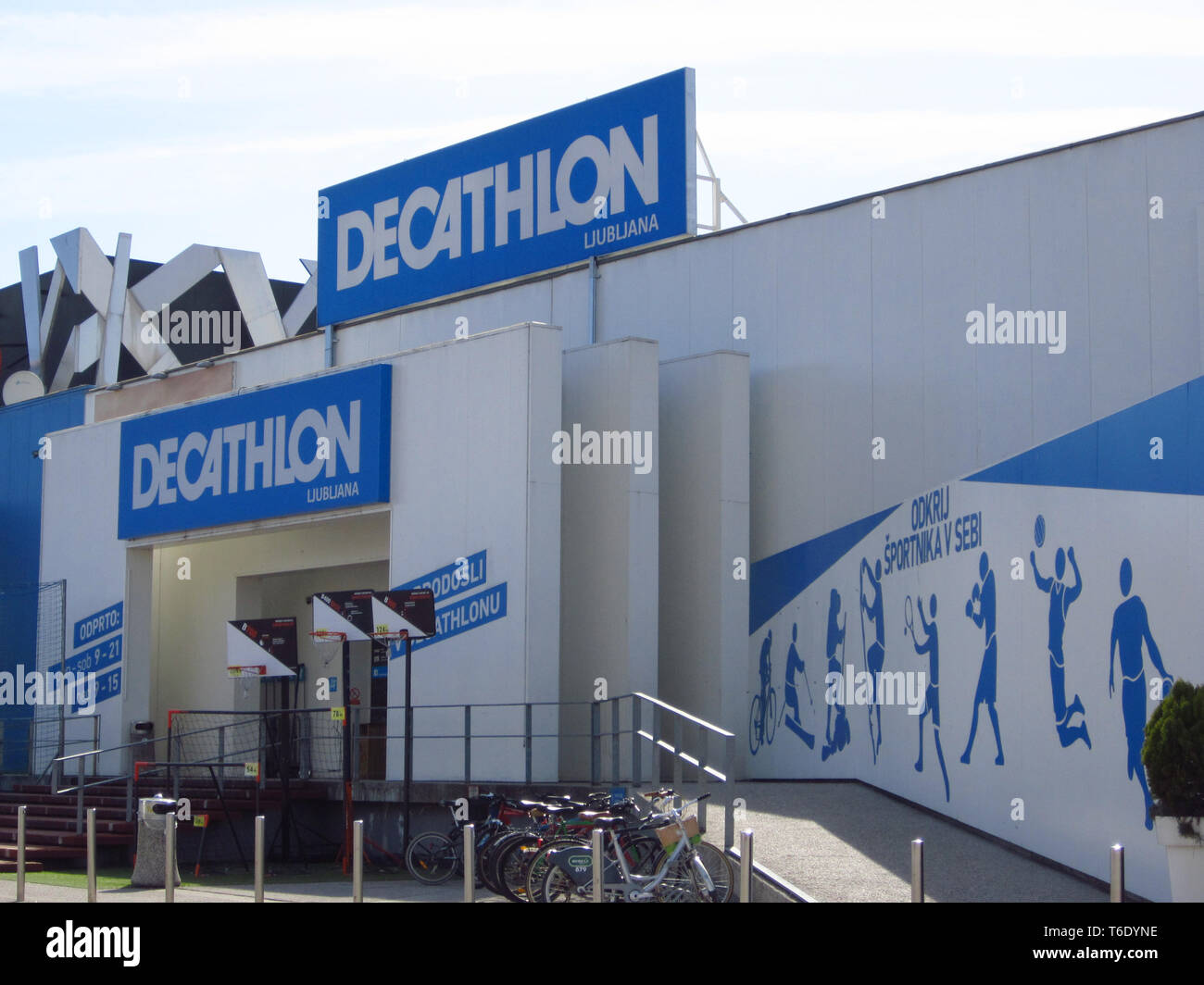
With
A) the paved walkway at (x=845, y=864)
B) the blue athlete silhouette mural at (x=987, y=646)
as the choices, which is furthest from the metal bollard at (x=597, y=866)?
the blue athlete silhouette mural at (x=987, y=646)

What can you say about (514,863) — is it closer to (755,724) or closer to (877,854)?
(877,854)

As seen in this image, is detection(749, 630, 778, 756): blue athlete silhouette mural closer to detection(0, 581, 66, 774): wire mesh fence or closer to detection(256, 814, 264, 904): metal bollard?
detection(256, 814, 264, 904): metal bollard

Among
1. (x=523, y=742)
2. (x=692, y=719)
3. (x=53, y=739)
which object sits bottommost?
(x=53, y=739)

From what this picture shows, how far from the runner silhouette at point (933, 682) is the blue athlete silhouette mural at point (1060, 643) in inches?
108

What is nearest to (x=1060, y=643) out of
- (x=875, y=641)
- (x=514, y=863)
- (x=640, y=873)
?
(x=640, y=873)

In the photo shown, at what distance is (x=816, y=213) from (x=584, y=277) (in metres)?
3.99

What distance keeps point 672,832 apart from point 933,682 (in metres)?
4.66

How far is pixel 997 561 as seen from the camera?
45.0 feet

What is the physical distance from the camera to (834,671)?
19.1m

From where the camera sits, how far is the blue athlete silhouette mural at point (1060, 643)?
1206 centimetres

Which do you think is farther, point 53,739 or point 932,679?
point 53,739

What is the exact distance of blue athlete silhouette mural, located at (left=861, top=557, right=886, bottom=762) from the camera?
56.9 feet

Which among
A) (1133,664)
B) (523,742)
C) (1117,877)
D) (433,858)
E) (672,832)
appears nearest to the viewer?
(1117,877)

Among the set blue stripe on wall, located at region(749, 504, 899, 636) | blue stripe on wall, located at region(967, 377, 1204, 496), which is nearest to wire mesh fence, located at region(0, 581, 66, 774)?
blue stripe on wall, located at region(749, 504, 899, 636)
